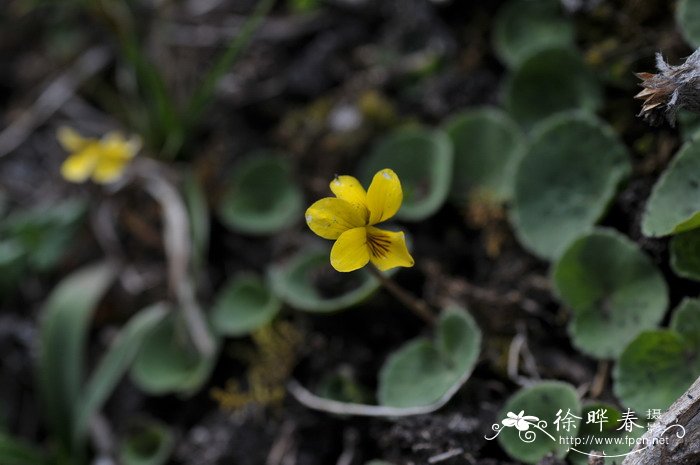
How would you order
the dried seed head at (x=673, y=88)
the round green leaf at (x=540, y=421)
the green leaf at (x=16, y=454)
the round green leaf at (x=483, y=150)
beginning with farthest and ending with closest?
the round green leaf at (x=483, y=150), the green leaf at (x=16, y=454), the round green leaf at (x=540, y=421), the dried seed head at (x=673, y=88)

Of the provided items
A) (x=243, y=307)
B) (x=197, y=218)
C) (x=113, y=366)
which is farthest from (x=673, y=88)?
(x=113, y=366)

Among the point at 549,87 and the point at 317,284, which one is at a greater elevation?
the point at 549,87

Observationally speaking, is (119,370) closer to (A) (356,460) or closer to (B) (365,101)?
A: (A) (356,460)

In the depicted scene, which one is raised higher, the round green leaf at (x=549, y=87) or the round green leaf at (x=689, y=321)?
the round green leaf at (x=549, y=87)

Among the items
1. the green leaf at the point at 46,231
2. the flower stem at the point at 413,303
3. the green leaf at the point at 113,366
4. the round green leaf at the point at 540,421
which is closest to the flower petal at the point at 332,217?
the flower stem at the point at 413,303

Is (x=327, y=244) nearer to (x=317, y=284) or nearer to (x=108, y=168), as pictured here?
(x=317, y=284)

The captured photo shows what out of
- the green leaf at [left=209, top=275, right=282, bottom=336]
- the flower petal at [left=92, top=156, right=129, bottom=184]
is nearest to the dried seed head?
the green leaf at [left=209, top=275, right=282, bottom=336]

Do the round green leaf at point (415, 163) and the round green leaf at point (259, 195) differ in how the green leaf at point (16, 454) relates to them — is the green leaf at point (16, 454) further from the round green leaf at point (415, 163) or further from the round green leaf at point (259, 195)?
the round green leaf at point (415, 163)
